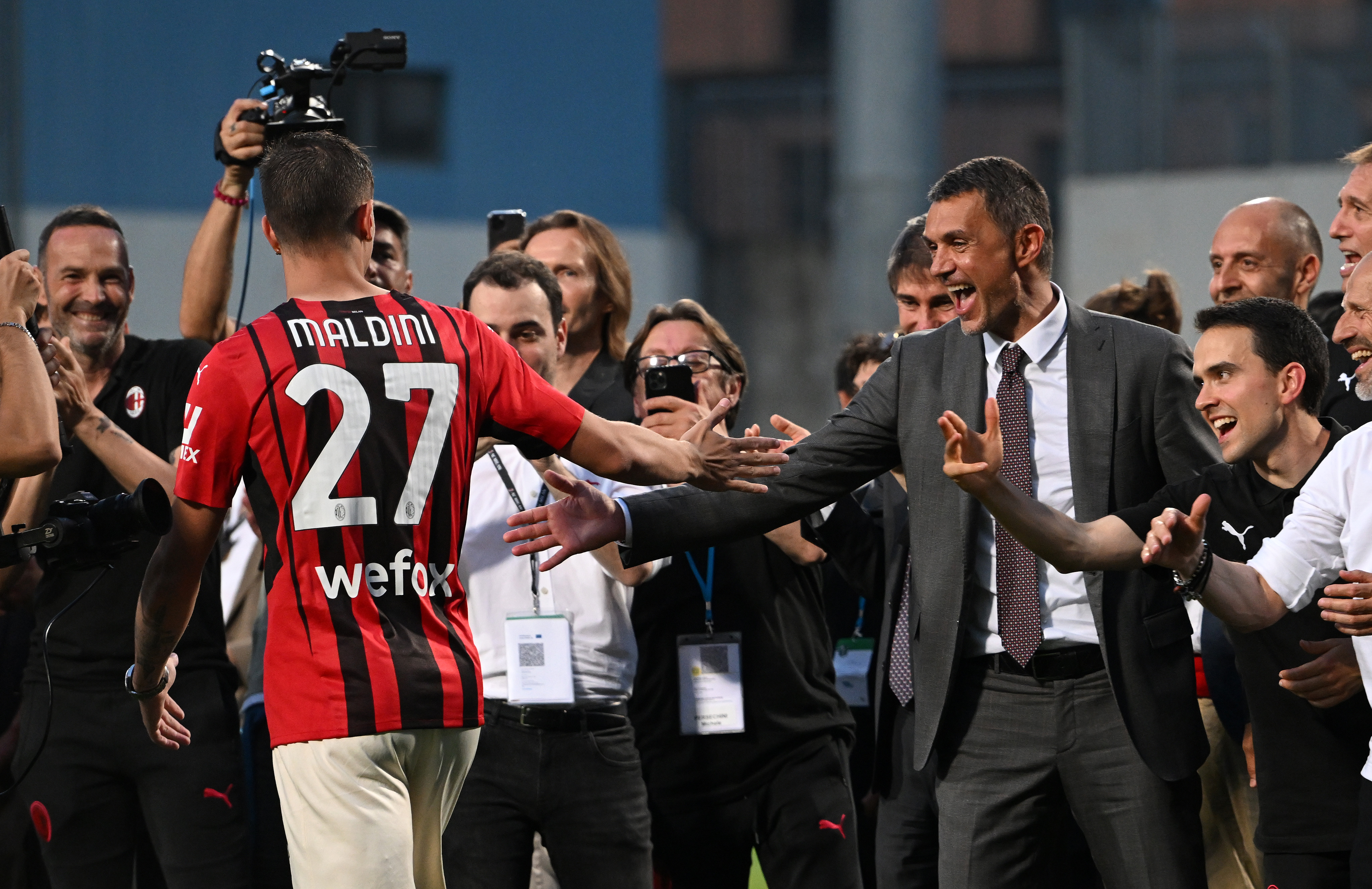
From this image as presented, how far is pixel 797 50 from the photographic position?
22.6 metres

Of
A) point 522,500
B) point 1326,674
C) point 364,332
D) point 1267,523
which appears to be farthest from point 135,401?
point 1326,674

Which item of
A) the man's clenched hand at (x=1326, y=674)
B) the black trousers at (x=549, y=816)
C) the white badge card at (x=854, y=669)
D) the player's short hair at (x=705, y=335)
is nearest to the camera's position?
the man's clenched hand at (x=1326, y=674)

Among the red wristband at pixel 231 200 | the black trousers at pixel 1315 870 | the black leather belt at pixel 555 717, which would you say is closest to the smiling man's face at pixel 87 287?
the red wristband at pixel 231 200

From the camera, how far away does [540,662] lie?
12.5ft

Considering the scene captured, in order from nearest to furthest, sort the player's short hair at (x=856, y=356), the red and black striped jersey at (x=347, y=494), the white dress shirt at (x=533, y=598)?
the red and black striped jersey at (x=347, y=494), the white dress shirt at (x=533, y=598), the player's short hair at (x=856, y=356)

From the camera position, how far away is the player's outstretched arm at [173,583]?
9.62 ft

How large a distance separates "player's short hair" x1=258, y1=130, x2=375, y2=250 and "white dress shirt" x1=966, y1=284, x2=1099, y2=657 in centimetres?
146

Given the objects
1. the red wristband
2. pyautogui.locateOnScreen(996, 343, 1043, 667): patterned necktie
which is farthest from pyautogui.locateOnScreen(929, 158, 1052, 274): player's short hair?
the red wristband

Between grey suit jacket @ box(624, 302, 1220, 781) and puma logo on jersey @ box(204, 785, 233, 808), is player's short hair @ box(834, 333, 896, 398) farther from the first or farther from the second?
puma logo on jersey @ box(204, 785, 233, 808)

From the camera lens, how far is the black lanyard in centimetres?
391

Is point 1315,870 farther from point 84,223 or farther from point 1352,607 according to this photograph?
point 84,223

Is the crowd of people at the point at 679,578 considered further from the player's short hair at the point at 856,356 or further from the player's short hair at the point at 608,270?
the player's short hair at the point at 608,270

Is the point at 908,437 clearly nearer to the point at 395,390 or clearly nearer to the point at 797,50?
the point at 395,390

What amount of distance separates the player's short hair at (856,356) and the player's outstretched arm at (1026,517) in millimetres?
1951
